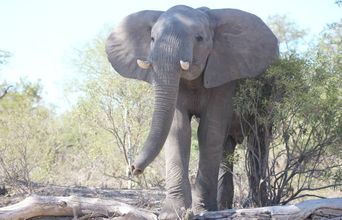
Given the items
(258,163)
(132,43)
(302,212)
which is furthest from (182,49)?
(302,212)

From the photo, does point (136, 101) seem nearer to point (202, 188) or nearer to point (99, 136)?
point (99, 136)

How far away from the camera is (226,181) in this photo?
8867 mm

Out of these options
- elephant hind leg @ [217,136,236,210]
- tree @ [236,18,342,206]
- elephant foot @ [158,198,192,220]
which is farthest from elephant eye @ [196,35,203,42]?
elephant hind leg @ [217,136,236,210]

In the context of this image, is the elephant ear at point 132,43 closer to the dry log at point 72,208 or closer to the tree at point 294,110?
the tree at point 294,110

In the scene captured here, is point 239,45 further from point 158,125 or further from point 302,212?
point 302,212

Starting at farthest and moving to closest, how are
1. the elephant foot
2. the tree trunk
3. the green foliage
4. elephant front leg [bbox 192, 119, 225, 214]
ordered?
the green foliage, the tree trunk, elephant front leg [bbox 192, 119, 225, 214], the elephant foot

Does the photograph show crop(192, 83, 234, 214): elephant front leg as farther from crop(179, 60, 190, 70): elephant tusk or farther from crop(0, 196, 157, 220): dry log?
crop(0, 196, 157, 220): dry log

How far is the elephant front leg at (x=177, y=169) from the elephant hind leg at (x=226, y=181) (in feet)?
4.44

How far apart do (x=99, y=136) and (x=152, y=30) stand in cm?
711

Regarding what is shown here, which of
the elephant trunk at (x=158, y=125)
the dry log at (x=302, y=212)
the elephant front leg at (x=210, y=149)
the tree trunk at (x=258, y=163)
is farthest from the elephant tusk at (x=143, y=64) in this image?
the dry log at (x=302, y=212)

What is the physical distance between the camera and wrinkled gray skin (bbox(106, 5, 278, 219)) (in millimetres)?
6762

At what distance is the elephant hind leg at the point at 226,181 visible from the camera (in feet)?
28.1

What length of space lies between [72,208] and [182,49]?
75.3 inches

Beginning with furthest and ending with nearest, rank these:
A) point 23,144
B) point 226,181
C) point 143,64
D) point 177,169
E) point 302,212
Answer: point 23,144 < point 226,181 < point 177,169 < point 143,64 < point 302,212
